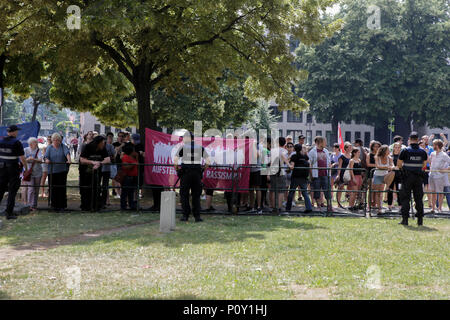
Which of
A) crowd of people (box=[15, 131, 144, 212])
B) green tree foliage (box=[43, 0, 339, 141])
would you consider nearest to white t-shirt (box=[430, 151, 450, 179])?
green tree foliage (box=[43, 0, 339, 141])

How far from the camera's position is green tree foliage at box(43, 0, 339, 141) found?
14031 millimetres

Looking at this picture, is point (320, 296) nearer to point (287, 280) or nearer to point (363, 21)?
point (287, 280)

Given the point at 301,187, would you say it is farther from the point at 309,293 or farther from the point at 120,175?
the point at 309,293

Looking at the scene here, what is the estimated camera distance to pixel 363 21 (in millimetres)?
51938

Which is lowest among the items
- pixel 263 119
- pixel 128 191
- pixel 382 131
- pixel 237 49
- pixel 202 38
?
pixel 128 191

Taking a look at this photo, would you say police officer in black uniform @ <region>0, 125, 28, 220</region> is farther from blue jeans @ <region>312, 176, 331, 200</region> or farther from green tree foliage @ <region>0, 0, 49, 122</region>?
blue jeans @ <region>312, 176, 331, 200</region>

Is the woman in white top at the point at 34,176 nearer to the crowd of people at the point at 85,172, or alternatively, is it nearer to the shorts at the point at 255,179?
the crowd of people at the point at 85,172

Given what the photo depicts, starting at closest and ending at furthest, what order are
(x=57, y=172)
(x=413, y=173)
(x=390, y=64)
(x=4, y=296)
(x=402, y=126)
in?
(x=4, y=296) < (x=413, y=173) < (x=57, y=172) < (x=390, y=64) < (x=402, y=126)

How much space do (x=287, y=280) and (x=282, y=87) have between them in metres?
10.9

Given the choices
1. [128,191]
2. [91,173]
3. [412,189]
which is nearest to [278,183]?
[412,189]

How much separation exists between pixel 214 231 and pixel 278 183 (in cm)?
384

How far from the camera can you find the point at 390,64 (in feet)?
171

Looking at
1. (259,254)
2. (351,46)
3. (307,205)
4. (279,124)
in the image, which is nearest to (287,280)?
(259,254)

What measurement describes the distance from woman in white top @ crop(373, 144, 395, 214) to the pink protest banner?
3455mm
